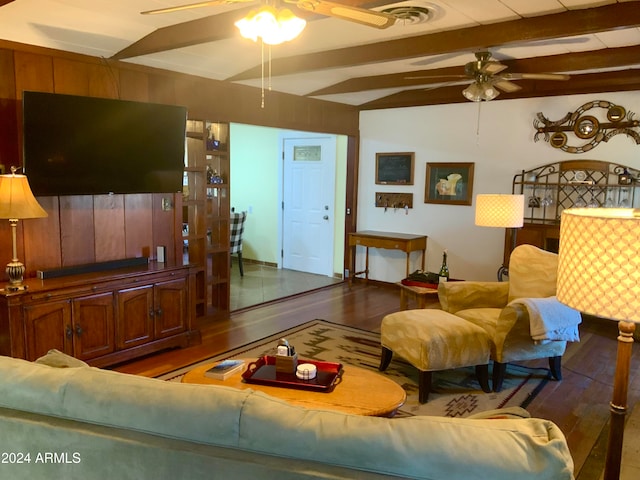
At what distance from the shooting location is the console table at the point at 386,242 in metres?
6.31

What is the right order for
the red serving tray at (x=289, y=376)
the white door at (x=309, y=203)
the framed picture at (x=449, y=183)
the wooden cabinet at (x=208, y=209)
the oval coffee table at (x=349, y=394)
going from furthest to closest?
the white door at (x=309, y=203)
the framed picture at (x=449, y=183)
the wooden cabinet at (x=208, y=209)
the red serving tray at (x=289, y=376)
the oval coffee table at (x=349, y=394)

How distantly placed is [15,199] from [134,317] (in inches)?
49.8

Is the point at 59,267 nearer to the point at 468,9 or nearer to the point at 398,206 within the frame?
the point at 468,9

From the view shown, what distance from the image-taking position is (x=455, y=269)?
6410 mm

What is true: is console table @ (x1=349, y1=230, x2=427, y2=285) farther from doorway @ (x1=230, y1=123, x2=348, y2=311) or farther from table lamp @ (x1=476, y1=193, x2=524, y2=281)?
table lamp @ (x1=476, y1=193, x2=524, y2=281)

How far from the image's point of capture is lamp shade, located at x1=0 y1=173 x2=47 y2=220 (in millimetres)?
3293

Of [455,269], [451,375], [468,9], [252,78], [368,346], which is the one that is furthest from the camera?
[455,269]

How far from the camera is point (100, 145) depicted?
3.88 metres

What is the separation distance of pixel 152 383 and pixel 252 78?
13.8 ft

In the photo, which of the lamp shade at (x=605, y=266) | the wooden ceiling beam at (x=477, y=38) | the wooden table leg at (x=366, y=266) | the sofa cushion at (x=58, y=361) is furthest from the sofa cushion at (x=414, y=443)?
the wooden table leg at (x=366, y=266)

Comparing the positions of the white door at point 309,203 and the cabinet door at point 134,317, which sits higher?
the white door at point 309,203

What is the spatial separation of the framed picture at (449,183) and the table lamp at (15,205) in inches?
179

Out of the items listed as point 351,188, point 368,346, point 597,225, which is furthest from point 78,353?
point 351,188

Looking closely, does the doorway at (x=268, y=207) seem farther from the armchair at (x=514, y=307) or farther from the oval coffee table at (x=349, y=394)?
the oval coffee table at (x=349, y=394)
